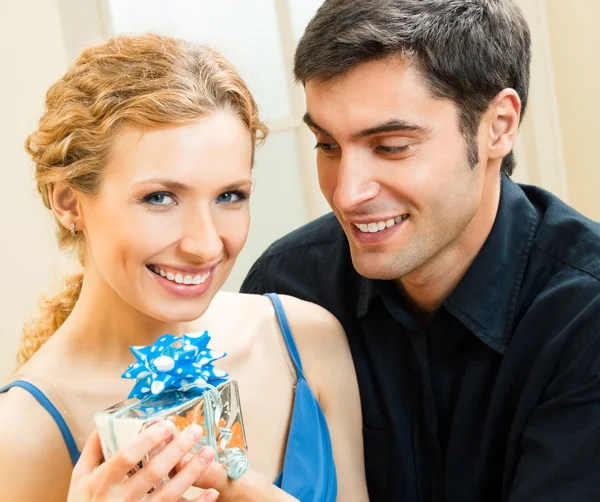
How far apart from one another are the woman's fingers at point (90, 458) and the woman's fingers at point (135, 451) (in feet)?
0.21

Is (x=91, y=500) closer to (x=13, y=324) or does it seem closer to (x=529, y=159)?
(x=13, y=324)

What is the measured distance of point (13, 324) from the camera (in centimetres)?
223

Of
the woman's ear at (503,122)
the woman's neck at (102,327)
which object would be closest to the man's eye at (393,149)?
the woman's ear at (503,122)

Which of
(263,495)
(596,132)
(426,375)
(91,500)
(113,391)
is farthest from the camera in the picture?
(596,132)

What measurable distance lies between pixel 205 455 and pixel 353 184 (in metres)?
0.64

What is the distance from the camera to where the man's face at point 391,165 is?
1.55 metres

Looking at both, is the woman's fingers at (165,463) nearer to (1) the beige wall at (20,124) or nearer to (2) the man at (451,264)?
(2) the man at (451,264)

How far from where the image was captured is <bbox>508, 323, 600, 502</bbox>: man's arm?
1.49 metres

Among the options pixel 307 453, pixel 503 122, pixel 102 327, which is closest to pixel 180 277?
pixel 102 327

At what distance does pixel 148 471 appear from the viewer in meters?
1.05

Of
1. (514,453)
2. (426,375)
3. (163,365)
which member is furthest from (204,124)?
(514,453)

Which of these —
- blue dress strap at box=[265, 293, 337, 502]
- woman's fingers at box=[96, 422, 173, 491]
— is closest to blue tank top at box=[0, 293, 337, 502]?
blue dress strap at box=[265, 293, 337, 502]

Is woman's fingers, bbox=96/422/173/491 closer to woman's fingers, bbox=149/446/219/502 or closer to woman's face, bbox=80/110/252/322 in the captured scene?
woman's fingers, bbox=149/446/219/502

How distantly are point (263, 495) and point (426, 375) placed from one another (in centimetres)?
54
